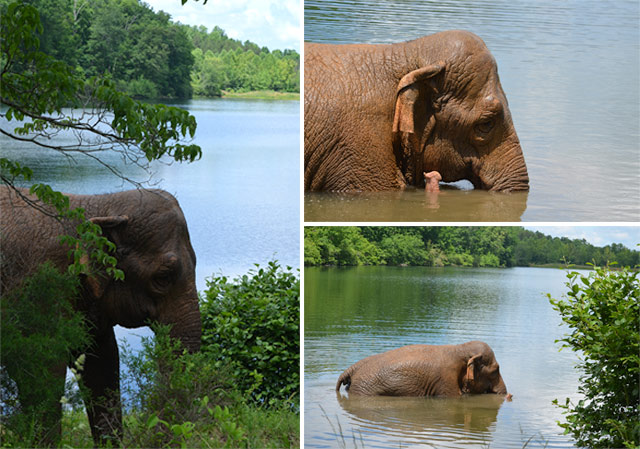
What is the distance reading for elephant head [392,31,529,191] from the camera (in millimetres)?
7016

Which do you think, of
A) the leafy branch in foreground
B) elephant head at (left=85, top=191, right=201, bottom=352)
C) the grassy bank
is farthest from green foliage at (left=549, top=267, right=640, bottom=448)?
the grassy bank

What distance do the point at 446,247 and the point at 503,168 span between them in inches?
34.8

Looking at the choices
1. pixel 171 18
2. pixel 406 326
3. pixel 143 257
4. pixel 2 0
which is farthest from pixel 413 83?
pixel 171 18

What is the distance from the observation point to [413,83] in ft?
22.9

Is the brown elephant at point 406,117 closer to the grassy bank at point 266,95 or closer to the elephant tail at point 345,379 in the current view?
the elephant tail at point 345,379

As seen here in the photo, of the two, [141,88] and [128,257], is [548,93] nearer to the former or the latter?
[141,88]

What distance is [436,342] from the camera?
9.38 metres

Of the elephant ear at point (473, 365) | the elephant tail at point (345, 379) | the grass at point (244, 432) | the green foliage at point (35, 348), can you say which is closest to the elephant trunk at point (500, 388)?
the elephant ear at point (473, 365)

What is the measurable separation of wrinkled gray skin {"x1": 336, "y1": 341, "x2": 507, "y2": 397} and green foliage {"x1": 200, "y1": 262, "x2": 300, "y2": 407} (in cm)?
74

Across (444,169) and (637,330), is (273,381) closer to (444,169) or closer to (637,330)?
(444,169)

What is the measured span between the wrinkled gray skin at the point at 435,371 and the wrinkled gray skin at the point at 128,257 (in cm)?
230

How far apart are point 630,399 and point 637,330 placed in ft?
1.46

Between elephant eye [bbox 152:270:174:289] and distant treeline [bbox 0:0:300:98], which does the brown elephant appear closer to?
elephant eye [bbox 152:270:174:289]

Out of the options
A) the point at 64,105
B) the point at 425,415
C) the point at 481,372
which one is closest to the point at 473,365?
the point at 481,372
